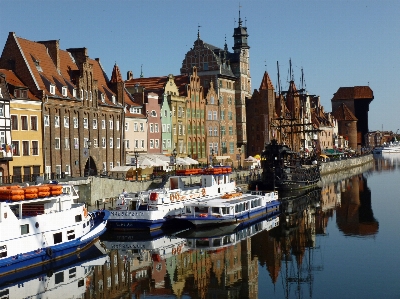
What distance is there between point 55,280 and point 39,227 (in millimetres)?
4841

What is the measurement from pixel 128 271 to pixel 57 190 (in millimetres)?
8140

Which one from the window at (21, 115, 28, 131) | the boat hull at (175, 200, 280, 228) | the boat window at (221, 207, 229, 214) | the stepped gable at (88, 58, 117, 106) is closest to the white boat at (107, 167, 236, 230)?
the boat hull at (175, 200, 280, 228)

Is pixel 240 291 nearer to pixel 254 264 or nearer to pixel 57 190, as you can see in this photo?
pixel 254 264

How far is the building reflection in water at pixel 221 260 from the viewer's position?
3594cm

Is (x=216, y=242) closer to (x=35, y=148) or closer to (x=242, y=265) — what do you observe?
(x=242, y=265)

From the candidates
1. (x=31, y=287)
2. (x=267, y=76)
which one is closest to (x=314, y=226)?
(x=31, y=287)

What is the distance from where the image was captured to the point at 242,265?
135 ft

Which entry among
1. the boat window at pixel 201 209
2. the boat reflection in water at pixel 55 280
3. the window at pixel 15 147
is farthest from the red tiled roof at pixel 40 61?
the boat reflection in water at pixel 55 280

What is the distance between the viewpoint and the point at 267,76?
128250 mm

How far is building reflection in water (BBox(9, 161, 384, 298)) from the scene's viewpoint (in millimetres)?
35938

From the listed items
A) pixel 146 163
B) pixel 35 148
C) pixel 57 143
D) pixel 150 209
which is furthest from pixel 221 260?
pixel 146 163

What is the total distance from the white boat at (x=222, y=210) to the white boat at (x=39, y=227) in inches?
395

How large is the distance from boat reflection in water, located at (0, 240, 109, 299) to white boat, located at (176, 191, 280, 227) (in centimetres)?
1245

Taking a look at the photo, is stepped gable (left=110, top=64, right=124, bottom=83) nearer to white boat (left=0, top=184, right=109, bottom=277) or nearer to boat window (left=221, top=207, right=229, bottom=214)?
boat window (left=221, top=207, right=229, bottom=214)
